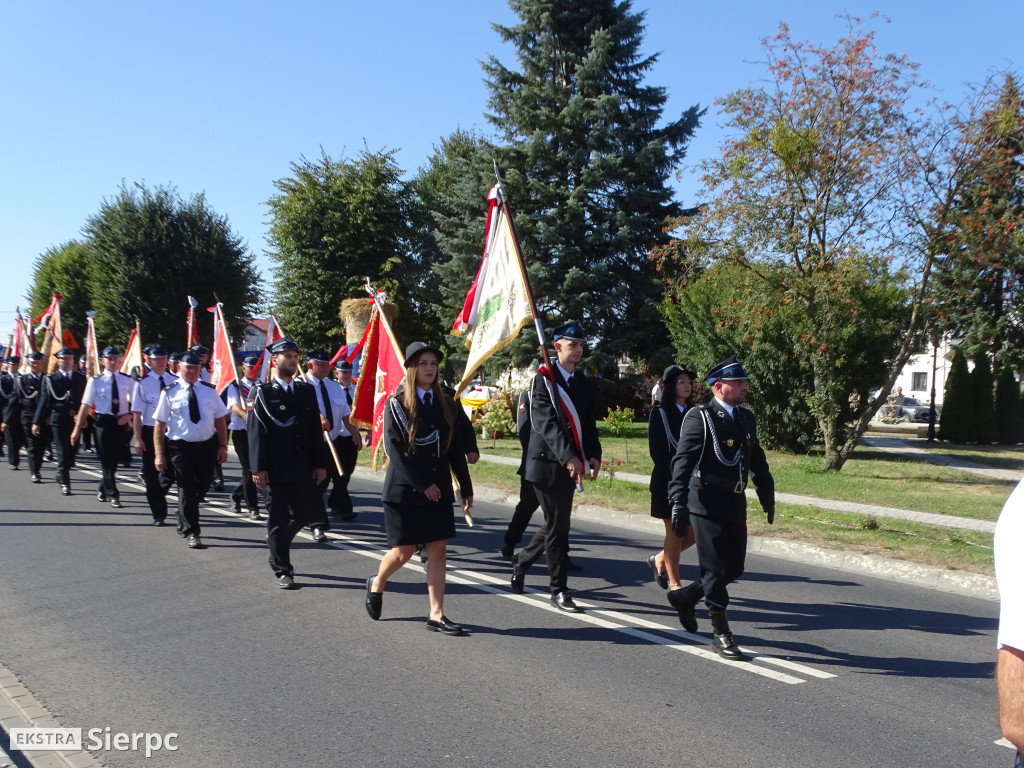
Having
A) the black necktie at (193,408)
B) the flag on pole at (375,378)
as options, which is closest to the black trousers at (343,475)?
the flag on pole at (375,378)

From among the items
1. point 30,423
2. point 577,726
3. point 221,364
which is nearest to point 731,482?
point 577,726

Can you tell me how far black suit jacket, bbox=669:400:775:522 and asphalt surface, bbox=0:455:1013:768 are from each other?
1001mm

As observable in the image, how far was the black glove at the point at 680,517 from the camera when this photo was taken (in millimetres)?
5643

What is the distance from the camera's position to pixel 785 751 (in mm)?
4219

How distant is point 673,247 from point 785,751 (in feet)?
44.9

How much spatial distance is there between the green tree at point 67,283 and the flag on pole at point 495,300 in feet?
130

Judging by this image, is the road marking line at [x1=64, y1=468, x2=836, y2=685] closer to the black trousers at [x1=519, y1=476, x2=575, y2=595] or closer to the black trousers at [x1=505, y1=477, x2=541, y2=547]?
the black trousers at [x1=519, y1=476, x2=575, y2=595]

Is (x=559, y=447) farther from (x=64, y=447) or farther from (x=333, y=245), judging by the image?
(x=333, y=245)

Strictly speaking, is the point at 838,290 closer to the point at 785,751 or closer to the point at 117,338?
the point at 785,751

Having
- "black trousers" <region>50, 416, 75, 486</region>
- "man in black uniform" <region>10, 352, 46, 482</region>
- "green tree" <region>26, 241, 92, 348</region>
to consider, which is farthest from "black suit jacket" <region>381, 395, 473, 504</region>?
"green tree" <region>26, 241, 92, 348</region>

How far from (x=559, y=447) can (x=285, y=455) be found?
2.46m

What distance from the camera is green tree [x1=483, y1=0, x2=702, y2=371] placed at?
93.9 ft

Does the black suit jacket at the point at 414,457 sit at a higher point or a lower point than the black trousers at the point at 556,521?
higher

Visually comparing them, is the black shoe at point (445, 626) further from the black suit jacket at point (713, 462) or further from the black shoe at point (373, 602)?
the black suit jacket at point (713, 462)
